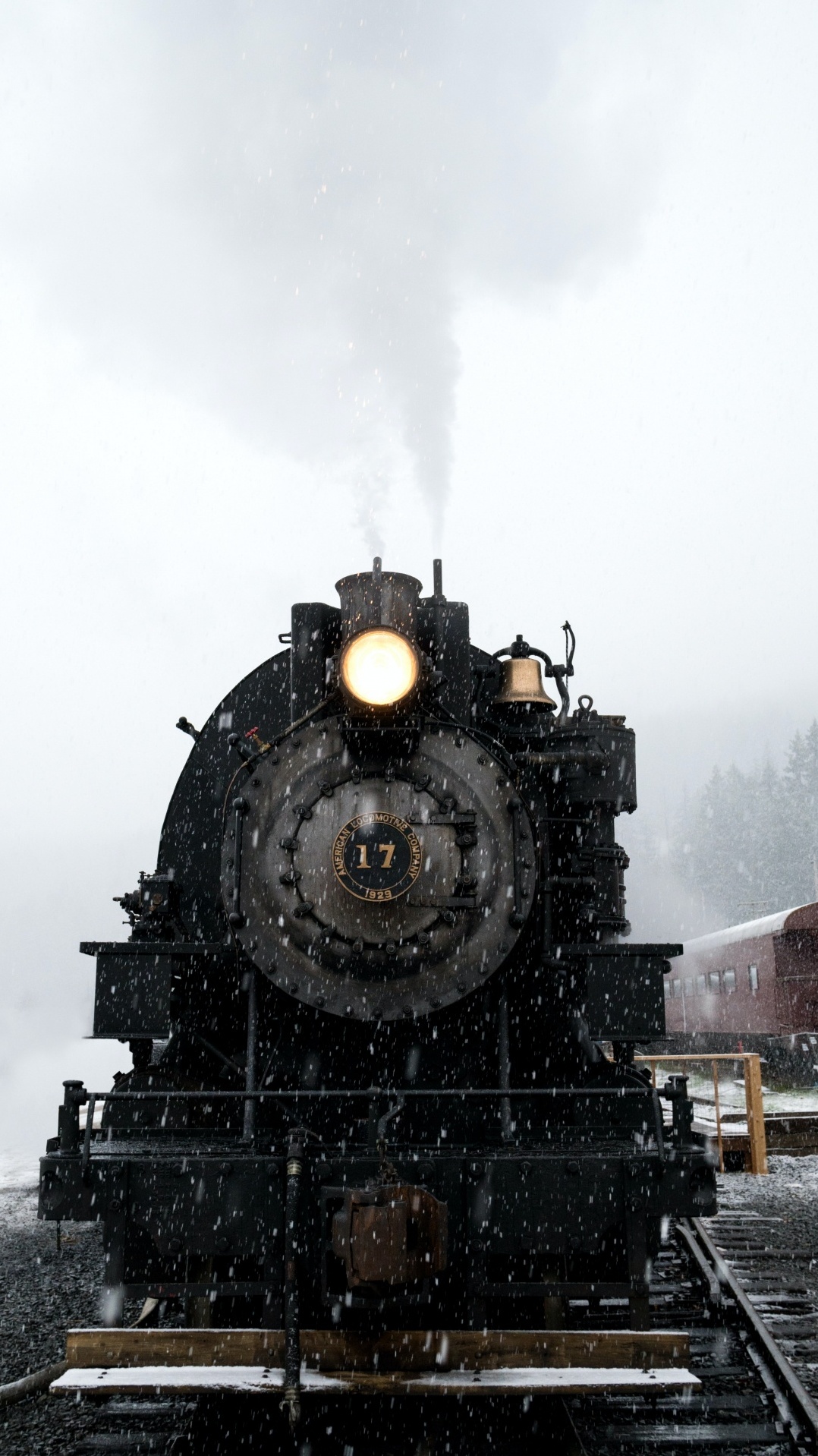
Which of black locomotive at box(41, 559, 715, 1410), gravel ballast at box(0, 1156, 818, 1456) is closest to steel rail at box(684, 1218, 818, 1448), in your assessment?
gravel ballast at box(0, 1156, 818, 1456)

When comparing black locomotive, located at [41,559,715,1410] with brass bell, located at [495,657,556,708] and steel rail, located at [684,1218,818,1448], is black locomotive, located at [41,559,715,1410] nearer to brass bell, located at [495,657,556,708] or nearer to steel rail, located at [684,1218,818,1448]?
brass bell, located at [495,657,556,708]

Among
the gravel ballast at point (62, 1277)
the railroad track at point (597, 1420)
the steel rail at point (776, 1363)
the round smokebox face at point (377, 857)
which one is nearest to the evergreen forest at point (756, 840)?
the gravel ballast at point (62, 1277)

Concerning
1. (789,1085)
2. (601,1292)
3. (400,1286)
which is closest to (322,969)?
(400,1286)

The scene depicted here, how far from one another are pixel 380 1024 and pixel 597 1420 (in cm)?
203

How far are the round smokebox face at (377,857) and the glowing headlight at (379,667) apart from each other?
1.69ft

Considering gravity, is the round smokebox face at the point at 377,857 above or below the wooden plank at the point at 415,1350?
above

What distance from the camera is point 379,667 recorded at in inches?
188

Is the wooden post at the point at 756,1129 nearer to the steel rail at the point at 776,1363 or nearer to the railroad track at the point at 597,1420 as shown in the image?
the steel rail at the point at 776,1363

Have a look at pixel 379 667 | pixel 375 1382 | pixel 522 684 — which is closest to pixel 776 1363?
pixel 375 1382

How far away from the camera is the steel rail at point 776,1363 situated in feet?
15.5

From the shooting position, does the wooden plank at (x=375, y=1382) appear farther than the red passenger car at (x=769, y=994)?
No

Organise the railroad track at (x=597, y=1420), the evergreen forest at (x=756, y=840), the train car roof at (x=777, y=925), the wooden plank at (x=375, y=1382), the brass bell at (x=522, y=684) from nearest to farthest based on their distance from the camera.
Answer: the wooden plank at (x=375, y=1382)
the railroad track at (x=597, y=1420)
the brass bell at (x=522, y=684)
the train car roof at (x=777, y=925)
the evergreen forest at (x=756, y=840)

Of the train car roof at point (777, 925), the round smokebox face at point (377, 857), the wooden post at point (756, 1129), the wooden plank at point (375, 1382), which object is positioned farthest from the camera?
the train car roof at point (777, 925)

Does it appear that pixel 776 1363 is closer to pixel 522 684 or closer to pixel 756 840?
pixel 522 684
